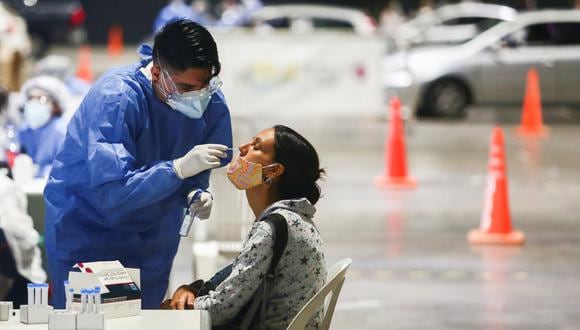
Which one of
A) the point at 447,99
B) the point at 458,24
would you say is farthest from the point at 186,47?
the point at 458,24

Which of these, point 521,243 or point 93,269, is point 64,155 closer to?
point 93,269

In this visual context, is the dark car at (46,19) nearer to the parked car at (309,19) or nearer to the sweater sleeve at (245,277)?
the parked car at (309,19)

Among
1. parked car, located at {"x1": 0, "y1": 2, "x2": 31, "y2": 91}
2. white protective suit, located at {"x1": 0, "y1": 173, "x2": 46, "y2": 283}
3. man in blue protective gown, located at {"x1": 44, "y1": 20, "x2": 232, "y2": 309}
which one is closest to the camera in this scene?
man in blue protective gown, located at {"x1": 44, "y1": 20, "x2": 232, "y2": 309}

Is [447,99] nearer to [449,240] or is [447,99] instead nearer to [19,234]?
[449,240]

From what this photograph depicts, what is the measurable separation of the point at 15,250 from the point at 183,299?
1.86 m

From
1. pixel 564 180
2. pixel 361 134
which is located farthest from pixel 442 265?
pixel 361 134

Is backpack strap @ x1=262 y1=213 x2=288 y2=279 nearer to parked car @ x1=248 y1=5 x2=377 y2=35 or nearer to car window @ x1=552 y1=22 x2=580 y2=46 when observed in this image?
car window @ x1=552 y1=22 x2=580 y2=46

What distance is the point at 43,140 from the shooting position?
32.5 feet

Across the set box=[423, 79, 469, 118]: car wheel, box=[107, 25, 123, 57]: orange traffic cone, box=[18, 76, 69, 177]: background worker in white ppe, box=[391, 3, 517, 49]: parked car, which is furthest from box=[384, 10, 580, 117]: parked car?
box=[107, 25, 123, 57]: orange traffic cone

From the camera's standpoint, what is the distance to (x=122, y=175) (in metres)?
4.92

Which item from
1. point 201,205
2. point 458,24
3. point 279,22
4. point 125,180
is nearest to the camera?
point 125,180

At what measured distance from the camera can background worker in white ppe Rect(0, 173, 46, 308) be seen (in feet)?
21.7

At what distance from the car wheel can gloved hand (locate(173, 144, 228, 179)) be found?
18235 millimetres

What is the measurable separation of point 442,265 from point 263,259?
18.6 feet
